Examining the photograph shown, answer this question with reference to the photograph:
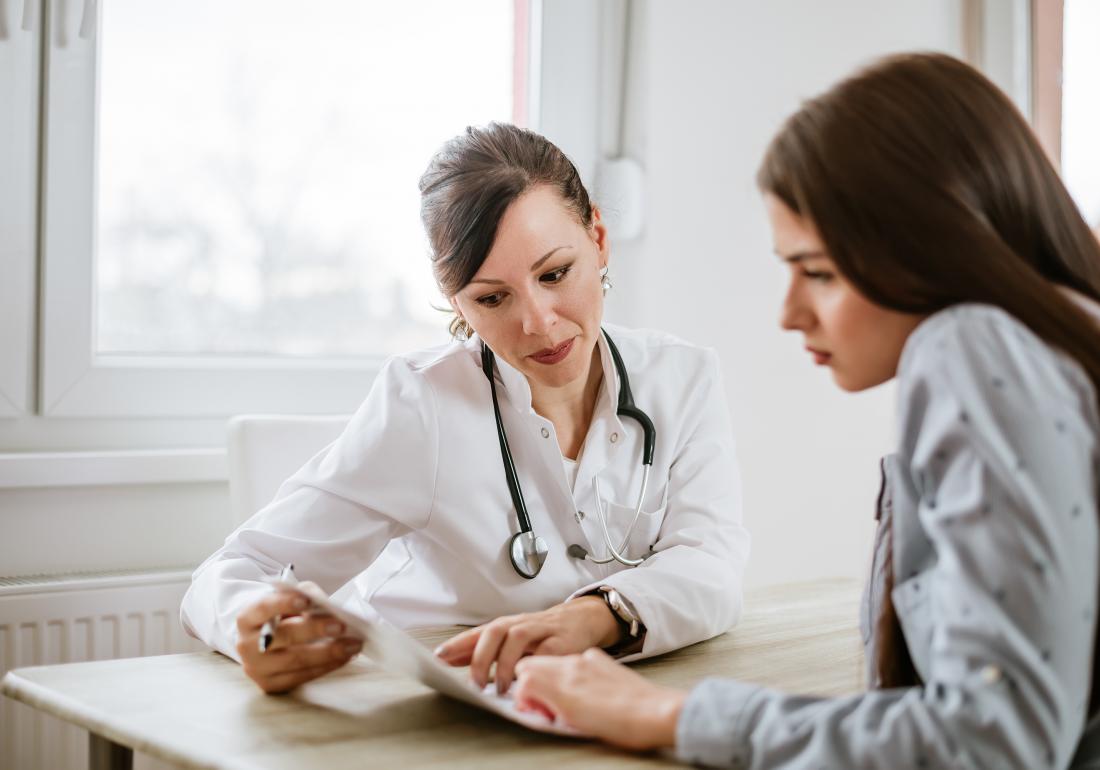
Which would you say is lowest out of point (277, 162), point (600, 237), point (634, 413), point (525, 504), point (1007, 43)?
point (525, 504)

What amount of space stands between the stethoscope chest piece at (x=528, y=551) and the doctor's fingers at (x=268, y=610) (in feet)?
1.28

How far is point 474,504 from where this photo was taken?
1452 mm

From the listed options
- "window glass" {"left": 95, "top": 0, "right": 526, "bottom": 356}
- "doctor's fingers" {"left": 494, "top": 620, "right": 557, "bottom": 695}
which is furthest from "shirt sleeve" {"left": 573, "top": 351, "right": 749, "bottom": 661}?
"window glass" {"left": 95, "top": 0, "right": 526, "bottom": 356}

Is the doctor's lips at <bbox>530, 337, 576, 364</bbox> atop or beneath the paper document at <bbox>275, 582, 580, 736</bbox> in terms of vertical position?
atop

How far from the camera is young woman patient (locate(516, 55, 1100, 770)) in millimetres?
658

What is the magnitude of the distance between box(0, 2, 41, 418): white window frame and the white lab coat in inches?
27.4

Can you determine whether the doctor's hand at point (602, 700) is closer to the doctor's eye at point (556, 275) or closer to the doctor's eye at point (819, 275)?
the doctor's eye at point (819, 275)

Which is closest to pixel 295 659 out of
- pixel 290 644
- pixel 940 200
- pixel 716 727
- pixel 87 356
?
pixel 290 644

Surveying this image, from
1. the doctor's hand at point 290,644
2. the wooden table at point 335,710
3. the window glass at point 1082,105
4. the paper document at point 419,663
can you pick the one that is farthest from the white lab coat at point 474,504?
the window glass at point 1082,105

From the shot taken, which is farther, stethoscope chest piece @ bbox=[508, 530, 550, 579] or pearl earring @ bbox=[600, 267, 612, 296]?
pearl earring @ bbox=[600, 267, 612, 296]

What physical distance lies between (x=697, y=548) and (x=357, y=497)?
44 centimetres

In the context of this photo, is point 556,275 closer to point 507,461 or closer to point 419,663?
point 507,461

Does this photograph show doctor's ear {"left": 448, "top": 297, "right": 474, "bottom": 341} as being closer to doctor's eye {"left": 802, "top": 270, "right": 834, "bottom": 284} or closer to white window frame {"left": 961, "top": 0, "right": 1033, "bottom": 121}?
doctor's eye {"left": 802, "top": 270, "right": 834, "bottom": 284}

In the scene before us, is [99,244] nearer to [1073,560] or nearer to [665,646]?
[665,646]
